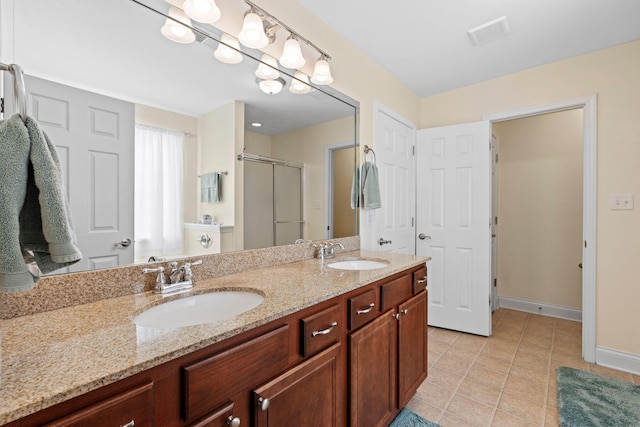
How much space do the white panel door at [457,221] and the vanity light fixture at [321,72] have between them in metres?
1.54

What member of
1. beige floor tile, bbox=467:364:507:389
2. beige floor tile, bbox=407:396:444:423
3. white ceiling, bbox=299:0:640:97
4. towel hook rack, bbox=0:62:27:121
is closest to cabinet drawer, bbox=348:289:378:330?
beige floor tile, bbox=407:396:444:423

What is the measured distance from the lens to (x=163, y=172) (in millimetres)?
1225

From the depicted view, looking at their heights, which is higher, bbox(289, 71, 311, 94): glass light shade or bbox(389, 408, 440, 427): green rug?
bbox(289, 71, 311, 94): glass light shade

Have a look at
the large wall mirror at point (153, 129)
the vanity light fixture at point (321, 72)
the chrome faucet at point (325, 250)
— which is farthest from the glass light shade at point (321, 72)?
the chrome faucet at point (325, 250)

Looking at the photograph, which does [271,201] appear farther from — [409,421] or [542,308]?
[542,308]

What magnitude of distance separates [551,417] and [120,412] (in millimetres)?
2092

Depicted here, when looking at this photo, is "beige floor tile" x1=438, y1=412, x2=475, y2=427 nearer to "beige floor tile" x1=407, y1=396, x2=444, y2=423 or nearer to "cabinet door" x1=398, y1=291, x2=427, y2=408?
"beige floor tile" x1=407, y1=396, x2=444, y2=423

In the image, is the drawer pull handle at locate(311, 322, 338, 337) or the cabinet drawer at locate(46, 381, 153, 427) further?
the drawer pull handle at locate(311, 322, 338, 337)

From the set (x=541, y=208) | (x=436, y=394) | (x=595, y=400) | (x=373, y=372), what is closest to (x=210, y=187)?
(x=373, y=372)

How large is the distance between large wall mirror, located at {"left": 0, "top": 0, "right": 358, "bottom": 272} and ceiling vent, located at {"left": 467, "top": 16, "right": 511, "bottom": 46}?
4.23ft

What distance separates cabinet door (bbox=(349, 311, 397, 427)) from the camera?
1.21 metres

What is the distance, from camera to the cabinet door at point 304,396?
33.4 inches

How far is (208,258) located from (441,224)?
2.33 meters

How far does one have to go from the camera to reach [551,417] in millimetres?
1623
